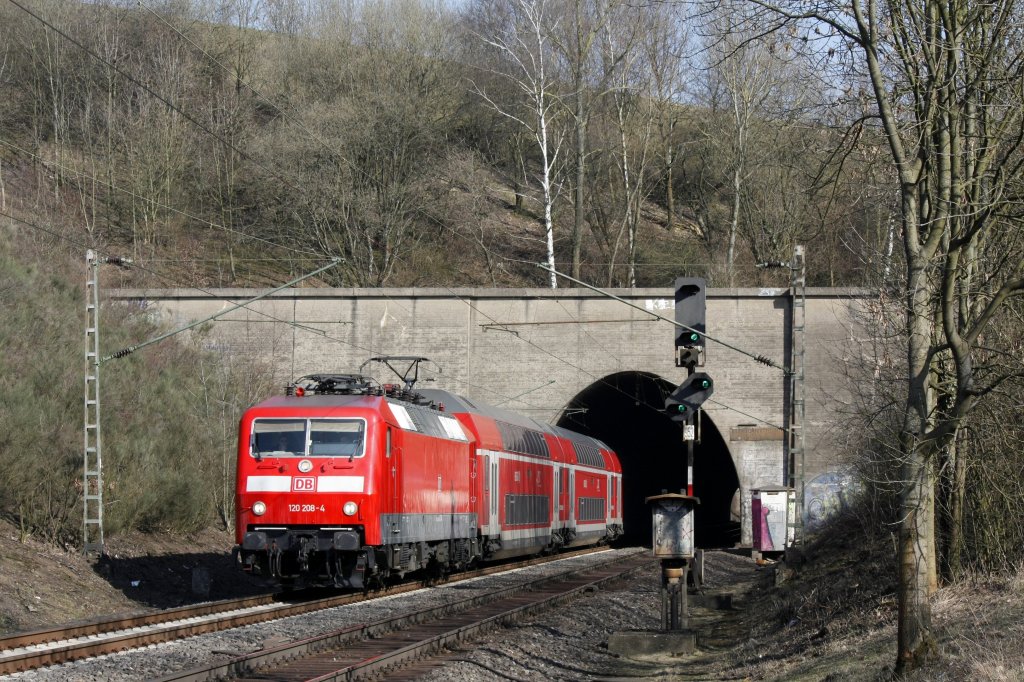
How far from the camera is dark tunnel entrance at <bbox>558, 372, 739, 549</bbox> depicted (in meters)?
53.3

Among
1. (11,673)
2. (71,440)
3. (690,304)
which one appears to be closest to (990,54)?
(690,304)

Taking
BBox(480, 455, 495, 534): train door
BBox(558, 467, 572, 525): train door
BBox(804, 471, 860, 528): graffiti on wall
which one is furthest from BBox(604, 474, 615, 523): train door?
BBox(480, 455, 495, 534): train door

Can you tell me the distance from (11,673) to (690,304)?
1071 centimetres

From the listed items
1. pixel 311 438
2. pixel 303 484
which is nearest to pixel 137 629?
pixel 303 484

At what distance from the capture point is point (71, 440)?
2441cm

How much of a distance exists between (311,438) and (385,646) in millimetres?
5103

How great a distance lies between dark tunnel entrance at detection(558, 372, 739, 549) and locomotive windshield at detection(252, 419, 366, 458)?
103 ft

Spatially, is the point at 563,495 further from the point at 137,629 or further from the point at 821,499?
the point at 137,629

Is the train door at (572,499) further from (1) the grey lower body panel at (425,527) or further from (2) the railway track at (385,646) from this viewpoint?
(2) the railway track at (385,646)

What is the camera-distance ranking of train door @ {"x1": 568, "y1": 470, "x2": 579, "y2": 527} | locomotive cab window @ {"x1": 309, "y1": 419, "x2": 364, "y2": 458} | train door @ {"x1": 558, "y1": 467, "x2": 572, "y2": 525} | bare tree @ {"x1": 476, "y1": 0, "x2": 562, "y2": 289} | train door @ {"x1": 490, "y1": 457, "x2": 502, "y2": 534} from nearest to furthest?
locomotive cab window @ {"x1": 309, "y1": 419, "x2": 364, "y2": 458}, train door @ {"x1": 490, "y1": 457, "x2": 502, "y2": 534}, train door @ {"x1": 558, "y1": 467, "x2": 572, "y2": 525}, train door @ {"x1": 568, "y1": 470, "x2": 579, "y2": 527}, bare tree @ {"x1": 476, "y1": 0, "x2": 562, "y2": 289}

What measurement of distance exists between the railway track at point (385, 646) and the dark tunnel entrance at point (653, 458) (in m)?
30.7

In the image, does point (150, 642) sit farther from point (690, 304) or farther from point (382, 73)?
point (382, 73)

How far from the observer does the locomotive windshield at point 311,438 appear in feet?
61.6

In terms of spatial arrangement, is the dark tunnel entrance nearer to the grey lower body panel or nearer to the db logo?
the grey lower body panel
